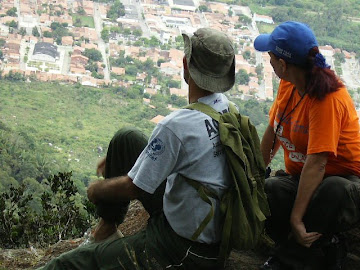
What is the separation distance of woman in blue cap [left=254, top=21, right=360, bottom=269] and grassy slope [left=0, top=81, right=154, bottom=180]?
19508 mm

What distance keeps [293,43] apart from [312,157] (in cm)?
46

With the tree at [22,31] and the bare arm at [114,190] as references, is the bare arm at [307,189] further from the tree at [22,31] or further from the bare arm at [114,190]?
the tree at [22,31]

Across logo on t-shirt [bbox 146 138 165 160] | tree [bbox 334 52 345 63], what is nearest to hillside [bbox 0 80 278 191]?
tree [bbox 334 52 345 63]

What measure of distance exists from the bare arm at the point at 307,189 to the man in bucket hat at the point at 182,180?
408 mm

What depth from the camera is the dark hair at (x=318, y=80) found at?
2371 millimetres

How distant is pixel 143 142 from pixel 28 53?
35.8 metres

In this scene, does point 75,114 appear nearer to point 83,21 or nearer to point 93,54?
point 93,54

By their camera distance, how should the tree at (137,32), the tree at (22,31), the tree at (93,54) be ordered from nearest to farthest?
the tree at (93,54)
the tree at (22,31)
the tree at (137,32)

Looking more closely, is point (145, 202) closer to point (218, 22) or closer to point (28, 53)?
point (28, 53)

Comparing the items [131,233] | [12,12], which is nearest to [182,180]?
[131,233]

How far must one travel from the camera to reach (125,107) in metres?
31.6

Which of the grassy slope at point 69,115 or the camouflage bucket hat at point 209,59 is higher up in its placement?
the camouflage bucket hat at point 209,59

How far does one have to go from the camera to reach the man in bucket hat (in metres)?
2.05

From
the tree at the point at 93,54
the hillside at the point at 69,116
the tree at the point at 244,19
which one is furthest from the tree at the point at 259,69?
the tree at the point at 93,54
